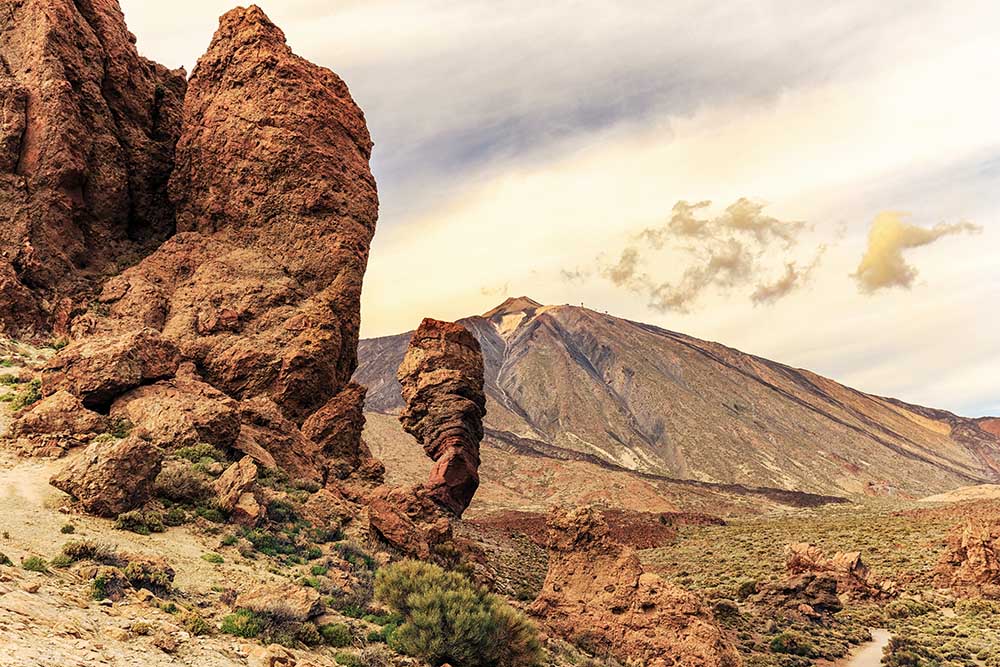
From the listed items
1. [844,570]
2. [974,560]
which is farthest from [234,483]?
[974,560]

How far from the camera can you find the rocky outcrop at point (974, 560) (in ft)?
94.3

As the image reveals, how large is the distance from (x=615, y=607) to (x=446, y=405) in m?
18.5

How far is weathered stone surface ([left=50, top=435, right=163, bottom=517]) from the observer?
12.2 m

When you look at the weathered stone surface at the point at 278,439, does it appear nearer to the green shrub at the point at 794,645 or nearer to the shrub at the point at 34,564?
the shrub at the point at 34,564

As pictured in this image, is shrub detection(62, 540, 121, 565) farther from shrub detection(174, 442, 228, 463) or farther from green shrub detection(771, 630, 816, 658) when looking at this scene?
green shrub detection(771, 630, 816, 658)

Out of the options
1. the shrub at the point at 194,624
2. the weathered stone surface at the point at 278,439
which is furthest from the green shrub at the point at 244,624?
the weathered stone surface at the point at 278,439

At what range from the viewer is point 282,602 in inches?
408

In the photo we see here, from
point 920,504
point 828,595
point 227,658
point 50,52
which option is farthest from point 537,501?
point 227,658

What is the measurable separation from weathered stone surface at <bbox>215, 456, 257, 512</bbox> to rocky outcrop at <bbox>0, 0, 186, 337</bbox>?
1086cm

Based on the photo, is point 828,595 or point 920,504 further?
point 920,504

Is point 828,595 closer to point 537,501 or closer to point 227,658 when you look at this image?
point 227,658

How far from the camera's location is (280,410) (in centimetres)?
2083

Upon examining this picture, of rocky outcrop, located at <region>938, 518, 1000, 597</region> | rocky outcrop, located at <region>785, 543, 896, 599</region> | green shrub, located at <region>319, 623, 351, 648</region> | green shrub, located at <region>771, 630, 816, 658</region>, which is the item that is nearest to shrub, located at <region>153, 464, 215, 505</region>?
green shrub, located at <region>319, 623, 351, 648</region>

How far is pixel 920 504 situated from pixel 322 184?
83.9 meters
